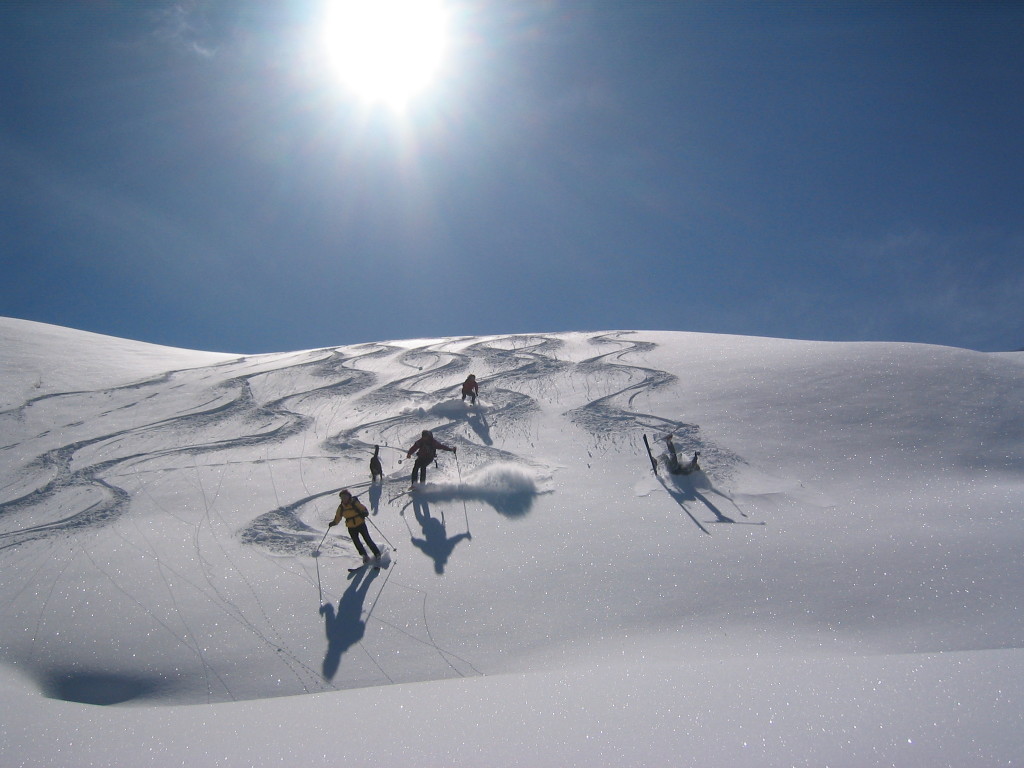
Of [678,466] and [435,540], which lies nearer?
[435,540]

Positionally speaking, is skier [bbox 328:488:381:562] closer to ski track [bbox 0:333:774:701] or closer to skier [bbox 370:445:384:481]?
ski track [bbox 0:333:774:701]

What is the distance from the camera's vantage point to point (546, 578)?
21.4 ft

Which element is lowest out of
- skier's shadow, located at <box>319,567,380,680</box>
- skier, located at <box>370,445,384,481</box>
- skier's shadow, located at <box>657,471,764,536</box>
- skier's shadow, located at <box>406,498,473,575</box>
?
skier's shadow, located at <box>319,567,380,680</box>

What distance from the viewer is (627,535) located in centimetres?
739

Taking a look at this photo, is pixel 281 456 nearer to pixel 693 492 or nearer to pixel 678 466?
pixel 678 466

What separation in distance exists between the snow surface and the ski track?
7 cm

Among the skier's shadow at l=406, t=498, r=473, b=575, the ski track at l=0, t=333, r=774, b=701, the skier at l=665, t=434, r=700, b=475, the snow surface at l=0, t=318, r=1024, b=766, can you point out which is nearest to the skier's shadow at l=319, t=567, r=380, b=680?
the snow surface at l=0, t=318, r=1024, b=766

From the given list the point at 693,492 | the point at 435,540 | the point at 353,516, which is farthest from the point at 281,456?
the point at 693,492

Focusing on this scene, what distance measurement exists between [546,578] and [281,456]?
23.0 ft

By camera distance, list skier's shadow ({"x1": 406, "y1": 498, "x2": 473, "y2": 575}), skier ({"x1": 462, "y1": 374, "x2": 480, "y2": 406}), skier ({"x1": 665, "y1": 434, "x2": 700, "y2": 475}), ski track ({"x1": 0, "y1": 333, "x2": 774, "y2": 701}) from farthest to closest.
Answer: skier ({"x1": 462, "y1": 374, "x2": 480, "y2": 406}) < skier ({"x1": 665, "y1": 434, "x2": 700, "y2": 475}) < skier's shadow ({"x1": 406, "y1": 498, "x2": 473, "y2": 575}) < ski track ({"x1": 0, "y1": 333, "x2": 774, "y2": 701})

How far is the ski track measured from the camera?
607cm

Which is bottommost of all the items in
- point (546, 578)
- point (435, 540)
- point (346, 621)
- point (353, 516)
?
point (346, 621)

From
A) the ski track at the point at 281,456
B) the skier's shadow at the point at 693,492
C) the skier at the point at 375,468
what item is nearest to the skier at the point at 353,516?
the ski track at the point at 281,456

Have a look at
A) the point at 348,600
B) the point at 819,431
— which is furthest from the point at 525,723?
the point at 819,431
